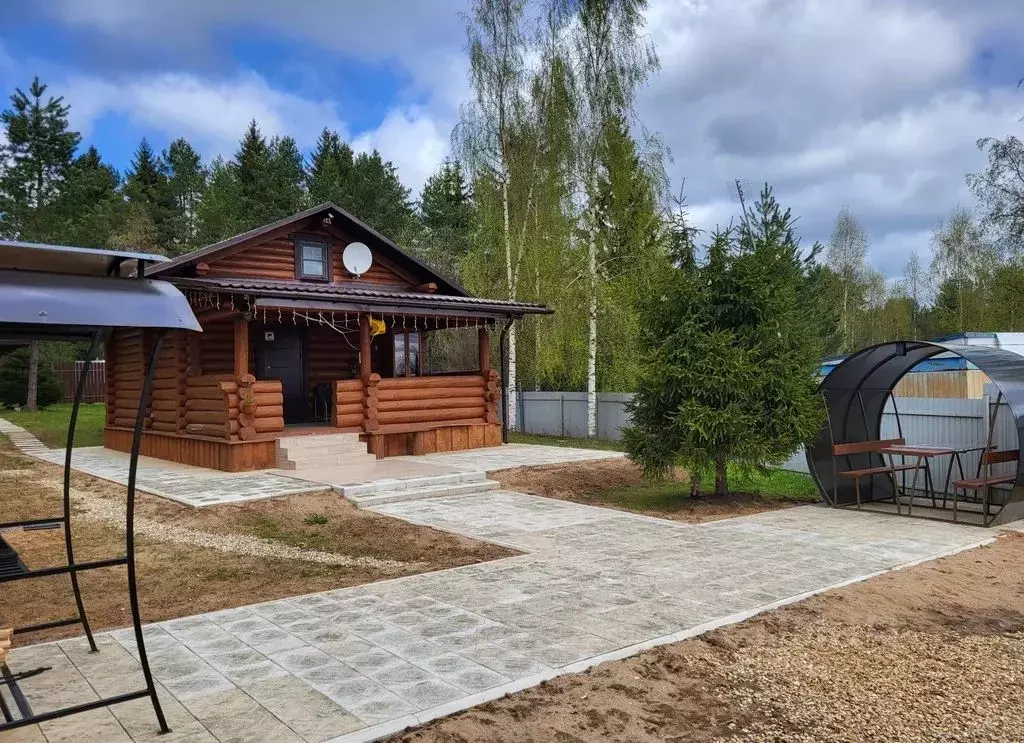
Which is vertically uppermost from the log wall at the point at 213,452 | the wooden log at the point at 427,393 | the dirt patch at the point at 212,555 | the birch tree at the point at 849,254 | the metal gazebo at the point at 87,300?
the birch tree at the point at 849,254

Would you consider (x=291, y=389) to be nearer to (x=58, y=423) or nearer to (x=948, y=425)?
(x=58, y=423)

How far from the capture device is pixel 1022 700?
3.91m

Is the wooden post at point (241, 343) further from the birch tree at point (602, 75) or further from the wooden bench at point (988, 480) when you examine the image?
the wooden bench at point (988, 480)

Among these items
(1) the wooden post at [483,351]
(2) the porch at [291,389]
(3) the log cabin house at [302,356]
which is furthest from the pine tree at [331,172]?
(1) the wooden post at [483,351]

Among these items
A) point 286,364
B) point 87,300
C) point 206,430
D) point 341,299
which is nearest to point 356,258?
point 286,364

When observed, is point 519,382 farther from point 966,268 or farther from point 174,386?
point 966,268

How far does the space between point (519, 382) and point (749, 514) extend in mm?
17451

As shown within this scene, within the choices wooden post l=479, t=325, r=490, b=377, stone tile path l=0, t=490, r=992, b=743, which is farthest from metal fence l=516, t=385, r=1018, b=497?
wooden post l=479, t=325, r=490, b=377

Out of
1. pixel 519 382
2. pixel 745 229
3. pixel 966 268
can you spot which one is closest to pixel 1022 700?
pixel 745 229

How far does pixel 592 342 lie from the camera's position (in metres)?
19.5

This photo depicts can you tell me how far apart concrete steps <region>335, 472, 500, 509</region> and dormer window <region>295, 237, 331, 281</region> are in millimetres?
6785

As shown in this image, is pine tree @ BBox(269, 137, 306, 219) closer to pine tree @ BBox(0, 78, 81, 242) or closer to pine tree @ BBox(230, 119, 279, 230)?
pine tree @ BBox(230, 119, 279, 230)

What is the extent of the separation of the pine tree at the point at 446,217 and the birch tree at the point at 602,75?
13035mm

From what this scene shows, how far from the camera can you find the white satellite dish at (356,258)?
16.2m
